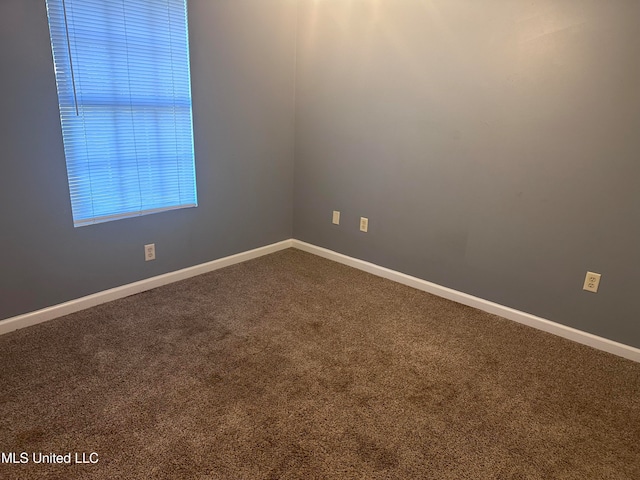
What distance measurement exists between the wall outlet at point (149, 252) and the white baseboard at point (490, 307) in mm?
1387

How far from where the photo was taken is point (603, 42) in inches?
85.1

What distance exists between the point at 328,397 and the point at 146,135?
2003mm

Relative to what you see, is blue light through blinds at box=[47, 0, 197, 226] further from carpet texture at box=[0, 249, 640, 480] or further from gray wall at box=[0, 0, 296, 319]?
carpet texture at box=[0, 249, 640, 480]

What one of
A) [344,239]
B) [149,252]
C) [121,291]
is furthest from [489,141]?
[121,291]

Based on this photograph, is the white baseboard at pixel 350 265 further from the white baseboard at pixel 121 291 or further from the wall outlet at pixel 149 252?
the wall outlet at pixel 149 252

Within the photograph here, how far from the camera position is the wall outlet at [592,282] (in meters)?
2.41

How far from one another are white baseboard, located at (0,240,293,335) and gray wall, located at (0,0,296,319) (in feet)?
0.13

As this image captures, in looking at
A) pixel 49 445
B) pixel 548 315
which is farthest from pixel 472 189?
pixel 49 445

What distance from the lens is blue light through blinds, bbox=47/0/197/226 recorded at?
2334 millimetres

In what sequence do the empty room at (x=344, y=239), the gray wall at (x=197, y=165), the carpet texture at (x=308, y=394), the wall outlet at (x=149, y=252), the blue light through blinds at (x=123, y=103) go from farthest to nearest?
the wall outlet at (x=149, y=252), the blue light through blinds at (x=123, y=103), the gray wall at (x=197, y=165), the empty room at (x=344, y=239), the carpet texture at (x=308, y=394)

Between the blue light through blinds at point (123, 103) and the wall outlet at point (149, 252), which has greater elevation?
the blue light through blinds at point (123, 103)

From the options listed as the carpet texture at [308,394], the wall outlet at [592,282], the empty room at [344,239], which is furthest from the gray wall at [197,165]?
the wall outlet at [592,282]

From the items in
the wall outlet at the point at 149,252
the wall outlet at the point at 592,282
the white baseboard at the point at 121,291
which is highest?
the wall outlet at the point at 592,282

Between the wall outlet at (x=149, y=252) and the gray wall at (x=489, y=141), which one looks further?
the wall outlet at (x=149, y=252)
